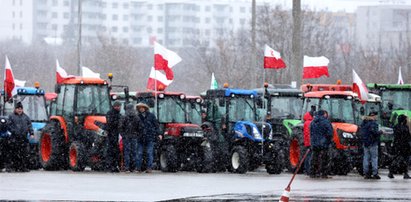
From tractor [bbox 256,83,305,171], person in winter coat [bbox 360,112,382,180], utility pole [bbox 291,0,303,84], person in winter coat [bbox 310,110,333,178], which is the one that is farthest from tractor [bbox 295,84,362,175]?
utility pole [bbox 291,0,303,84]

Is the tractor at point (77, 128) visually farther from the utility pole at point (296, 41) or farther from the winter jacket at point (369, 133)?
the utility pole at point (296, 41)

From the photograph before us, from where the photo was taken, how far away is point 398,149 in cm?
3266

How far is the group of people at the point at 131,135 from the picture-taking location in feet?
109

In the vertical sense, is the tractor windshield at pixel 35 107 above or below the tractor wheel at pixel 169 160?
above

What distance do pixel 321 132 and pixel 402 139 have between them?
2175 millimetres

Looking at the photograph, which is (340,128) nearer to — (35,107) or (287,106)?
(287,106)

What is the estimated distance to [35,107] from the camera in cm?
3816

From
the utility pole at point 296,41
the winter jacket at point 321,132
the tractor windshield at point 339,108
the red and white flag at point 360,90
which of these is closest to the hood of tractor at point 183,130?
the tractor windshield at point 339,108

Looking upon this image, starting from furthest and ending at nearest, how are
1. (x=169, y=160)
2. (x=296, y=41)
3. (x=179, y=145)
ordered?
Result: (x=296, y=41) < (x=179, y=145) < (x=169, y=160)

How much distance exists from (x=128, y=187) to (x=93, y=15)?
127 m

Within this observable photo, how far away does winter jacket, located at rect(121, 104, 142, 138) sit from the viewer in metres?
33.2

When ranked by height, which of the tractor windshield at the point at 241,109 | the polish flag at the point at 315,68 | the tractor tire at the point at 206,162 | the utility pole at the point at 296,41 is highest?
the utility pole at the point at 296,41

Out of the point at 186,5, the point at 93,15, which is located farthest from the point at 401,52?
the point at 186,5

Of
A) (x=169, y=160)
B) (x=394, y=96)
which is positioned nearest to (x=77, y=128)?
(x=169, y=160)
